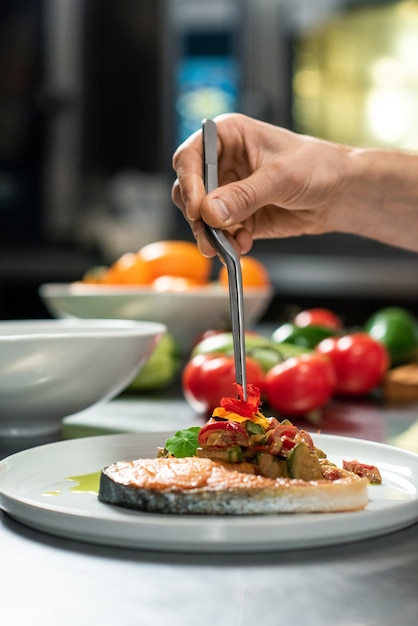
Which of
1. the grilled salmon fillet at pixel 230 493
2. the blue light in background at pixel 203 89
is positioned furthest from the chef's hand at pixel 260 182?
the blue light in background at pixel 203 89

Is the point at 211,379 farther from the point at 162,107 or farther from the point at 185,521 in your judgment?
the point at 162,107

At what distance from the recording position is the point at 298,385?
137 centimetres

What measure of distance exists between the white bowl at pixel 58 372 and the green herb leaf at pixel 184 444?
0.32 metres

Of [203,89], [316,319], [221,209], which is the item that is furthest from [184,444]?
[203,89]

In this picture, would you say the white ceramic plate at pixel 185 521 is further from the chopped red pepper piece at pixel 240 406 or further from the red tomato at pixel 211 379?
the red tomato at pixel 211 379

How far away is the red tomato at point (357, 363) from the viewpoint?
1587 mm

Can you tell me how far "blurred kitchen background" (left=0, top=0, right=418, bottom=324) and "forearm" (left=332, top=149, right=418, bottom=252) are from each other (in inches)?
88.4

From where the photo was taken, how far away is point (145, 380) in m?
1.62

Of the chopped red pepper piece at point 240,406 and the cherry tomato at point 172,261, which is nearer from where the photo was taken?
the chopped red pepper piece at point 240,406

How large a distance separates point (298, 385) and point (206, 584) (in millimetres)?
754

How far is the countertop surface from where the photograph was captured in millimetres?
580

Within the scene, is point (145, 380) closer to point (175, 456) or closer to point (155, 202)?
point (175, 456)

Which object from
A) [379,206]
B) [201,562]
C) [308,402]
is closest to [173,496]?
[201,562]

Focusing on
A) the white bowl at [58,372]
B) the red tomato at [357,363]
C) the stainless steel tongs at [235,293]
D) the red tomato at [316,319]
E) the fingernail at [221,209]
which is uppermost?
the fingernail at [221,209]
